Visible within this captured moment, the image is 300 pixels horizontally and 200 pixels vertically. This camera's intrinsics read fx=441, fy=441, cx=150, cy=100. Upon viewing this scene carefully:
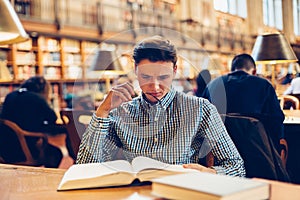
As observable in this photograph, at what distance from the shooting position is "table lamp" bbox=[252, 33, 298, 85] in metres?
3.71

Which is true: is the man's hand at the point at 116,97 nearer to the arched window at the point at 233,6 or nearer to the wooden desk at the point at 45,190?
the wooden desk at the point at 45,190

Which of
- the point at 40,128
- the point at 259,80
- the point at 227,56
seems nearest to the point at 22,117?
the point at 40,128

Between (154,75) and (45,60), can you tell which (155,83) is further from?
(45,60)

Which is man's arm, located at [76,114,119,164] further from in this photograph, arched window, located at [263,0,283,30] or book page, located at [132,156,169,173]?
arched window, located at [263,0,283,30]

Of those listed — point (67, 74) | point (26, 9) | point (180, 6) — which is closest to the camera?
point (26, 9)

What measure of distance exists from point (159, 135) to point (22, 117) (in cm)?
248

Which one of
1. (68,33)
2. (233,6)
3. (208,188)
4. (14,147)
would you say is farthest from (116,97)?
(233,6)

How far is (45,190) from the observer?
3.78ft

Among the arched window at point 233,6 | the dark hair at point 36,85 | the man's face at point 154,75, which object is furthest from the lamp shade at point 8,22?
the arched window at point 233,6

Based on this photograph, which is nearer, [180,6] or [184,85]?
[184,85]

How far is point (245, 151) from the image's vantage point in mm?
2066

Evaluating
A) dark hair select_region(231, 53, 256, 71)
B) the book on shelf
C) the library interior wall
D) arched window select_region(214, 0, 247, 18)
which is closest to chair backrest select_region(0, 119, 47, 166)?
dark hair select_region(231, 53, 256, 71)

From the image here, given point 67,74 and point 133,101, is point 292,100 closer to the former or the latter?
point 133,101

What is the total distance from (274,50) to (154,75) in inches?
105
